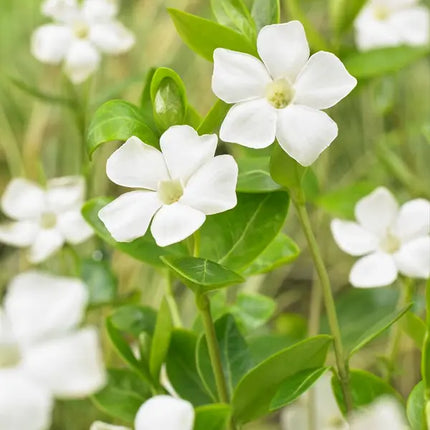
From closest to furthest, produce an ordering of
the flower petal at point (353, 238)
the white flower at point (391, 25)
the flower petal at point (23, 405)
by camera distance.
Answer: the flower petal at point (23, 405)
the flower petal at point (353, 238)
the white flower at point (391, 25)

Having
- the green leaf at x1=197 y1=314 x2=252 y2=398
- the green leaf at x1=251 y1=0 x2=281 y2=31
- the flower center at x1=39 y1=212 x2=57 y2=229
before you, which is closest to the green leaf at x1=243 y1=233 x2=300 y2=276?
the green leaf at x1=197 y1=314 x2=252 y2=398

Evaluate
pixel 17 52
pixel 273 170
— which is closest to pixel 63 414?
pixel 273 170

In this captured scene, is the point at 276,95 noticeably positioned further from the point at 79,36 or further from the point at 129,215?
the point at 79,36

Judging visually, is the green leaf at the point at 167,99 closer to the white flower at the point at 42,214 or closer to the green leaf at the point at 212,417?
the green leaf at the point at 212,417

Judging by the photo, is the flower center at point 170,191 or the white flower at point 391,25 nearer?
the flower center at point 170,191

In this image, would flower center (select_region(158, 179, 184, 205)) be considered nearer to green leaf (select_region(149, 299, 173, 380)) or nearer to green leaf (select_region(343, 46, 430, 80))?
green leaf (select_region(149, 299, 173, 380))

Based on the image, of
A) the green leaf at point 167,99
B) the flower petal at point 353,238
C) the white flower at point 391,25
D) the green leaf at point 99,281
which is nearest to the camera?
the green leaf at point 167,99

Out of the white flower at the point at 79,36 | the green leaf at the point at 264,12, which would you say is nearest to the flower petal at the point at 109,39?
the white flower at the point at 79,36
